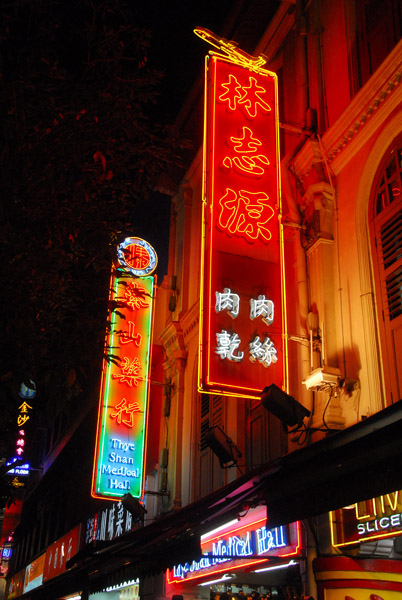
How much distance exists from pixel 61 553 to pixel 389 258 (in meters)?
19.8

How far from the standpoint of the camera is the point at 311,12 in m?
12.7

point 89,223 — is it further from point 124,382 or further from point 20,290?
point 124,382

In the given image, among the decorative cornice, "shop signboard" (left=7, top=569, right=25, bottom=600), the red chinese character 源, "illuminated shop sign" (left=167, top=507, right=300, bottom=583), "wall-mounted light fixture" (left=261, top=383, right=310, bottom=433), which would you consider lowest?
"illuminated shop sign" (left=167, top=507, right=300, bottom=583)

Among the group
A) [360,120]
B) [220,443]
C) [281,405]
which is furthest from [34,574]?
[360,120]

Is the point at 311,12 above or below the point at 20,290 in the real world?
above

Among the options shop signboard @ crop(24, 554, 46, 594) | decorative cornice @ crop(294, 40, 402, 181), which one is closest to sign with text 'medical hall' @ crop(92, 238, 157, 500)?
decorative cornice @ crop(294, 40, 402, 181)

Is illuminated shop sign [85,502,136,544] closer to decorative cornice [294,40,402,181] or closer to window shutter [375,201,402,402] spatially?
window shutter [375,201,402,402]

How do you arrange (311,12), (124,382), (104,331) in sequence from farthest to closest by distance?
(124,382) < (311,12) < (104,331)

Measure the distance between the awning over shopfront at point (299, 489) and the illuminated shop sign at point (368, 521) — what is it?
36.7 inches

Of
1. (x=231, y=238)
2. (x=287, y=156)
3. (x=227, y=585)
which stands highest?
(x=287, y=156)

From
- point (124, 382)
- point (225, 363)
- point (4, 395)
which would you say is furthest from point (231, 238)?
point (124, 382)

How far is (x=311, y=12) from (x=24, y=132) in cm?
775

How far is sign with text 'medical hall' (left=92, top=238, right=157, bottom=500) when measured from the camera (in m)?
14.0

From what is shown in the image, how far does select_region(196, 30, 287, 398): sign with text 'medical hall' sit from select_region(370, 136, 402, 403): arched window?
5.04 feet
